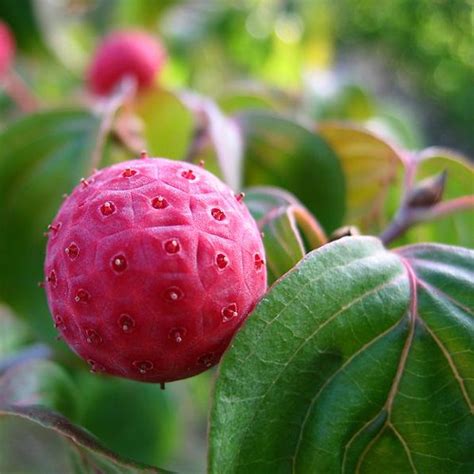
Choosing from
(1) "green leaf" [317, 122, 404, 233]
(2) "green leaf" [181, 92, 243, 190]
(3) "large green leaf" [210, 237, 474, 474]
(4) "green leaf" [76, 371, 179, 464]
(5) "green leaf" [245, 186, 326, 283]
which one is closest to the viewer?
(3) "large green leaf" [210, 237, 474, 474]

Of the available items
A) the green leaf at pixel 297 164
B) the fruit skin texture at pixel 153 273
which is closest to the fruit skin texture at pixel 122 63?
the green leaf at pixel 297 164

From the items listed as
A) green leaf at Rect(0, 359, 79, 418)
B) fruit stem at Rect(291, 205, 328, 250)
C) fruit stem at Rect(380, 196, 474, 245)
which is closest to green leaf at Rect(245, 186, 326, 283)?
fruit stem at Rect(291, 205, 328, 250)

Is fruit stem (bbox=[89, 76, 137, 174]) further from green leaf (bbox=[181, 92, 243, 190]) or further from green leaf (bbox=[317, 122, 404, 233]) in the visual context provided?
green leaf (bbox=[317, 122, 404, 233])

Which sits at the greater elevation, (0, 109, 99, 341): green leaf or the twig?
(0, 109, 99, 341): green leaf

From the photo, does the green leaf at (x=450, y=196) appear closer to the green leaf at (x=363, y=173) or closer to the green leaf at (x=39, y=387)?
the green leaf at (x=363, y=173)

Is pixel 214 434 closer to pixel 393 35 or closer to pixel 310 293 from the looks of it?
pixel 310 293

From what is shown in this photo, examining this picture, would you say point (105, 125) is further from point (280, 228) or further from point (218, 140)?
point (280, 228)

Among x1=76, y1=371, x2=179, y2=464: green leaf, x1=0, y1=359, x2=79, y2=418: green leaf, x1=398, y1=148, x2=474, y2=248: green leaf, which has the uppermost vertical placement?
x1=398, y1=148, x2=474, y2=248: green leaf
